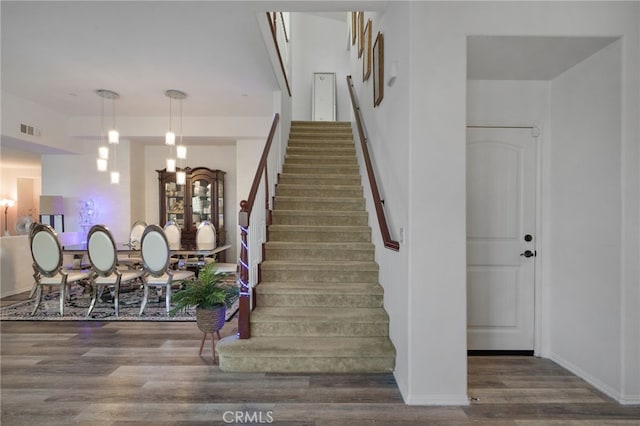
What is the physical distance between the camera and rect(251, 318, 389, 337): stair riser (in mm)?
2857

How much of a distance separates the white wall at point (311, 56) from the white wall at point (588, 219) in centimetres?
579

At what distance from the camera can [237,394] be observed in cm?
236

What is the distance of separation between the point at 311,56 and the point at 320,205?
208 inches

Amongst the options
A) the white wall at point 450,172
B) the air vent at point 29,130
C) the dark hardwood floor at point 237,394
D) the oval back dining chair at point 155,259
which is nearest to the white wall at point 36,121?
the air vent at point 29,130

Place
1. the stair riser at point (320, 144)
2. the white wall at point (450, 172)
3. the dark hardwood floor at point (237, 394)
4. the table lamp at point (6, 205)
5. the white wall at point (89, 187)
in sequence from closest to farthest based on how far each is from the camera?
the dark hardwood floor at point (237, 394), the white wall at point (450, 172), the stair riser at point (320, 144), the white wall at point (89, 187), the table lamp at point (6, 205)

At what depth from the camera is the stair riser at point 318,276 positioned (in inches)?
131

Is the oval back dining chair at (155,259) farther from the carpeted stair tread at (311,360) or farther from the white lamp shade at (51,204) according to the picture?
the white lamp shade at (51,204)

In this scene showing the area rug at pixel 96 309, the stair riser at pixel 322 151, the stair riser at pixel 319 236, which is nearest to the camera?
the stair riser at pixel 319 236

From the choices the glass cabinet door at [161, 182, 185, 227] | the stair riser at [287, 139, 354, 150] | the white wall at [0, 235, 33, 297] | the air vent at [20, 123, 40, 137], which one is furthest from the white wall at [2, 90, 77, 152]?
the stair riser at [287, 139, 354, 150]

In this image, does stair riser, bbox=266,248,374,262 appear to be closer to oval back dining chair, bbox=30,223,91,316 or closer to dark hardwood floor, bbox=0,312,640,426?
dark hardwood floor, bbox=0,312,640,426

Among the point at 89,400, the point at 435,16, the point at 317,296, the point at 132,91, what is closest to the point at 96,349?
the point at 89,400

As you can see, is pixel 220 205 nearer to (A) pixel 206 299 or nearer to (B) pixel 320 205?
(B) pixel 320 205

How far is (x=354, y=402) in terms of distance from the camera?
2.26 m

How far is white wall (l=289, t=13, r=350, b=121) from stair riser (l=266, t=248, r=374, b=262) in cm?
507
